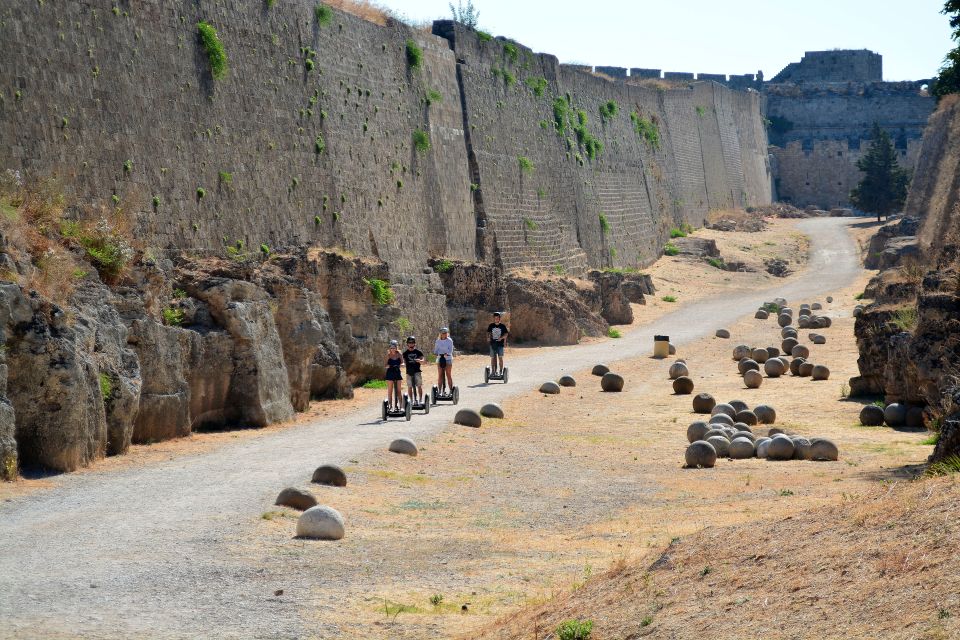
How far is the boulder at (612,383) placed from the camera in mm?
23812

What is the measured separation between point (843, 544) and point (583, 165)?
33.8 m

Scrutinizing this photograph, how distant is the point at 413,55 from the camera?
29.0 metres

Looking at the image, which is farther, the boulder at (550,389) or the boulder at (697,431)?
the boulder at (550,389)

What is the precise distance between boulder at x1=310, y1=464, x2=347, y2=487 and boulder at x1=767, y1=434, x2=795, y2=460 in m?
5.53

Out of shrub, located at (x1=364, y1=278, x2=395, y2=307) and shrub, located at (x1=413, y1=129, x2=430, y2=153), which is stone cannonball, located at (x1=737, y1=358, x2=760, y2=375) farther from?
shrub, located at (x1=413, y1=129, x2=430, y2=153)

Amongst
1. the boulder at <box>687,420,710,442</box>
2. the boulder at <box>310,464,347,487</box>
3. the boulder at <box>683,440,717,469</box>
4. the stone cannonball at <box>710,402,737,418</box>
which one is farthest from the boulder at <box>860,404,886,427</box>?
the boulder at <box>310,464,347,487</box>

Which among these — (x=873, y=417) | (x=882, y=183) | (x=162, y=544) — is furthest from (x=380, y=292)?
(x=882, y=183)

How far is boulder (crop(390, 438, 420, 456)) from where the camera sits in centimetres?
1502

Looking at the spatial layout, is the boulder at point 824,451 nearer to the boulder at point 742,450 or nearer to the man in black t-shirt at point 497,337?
the boulder at point 742,450

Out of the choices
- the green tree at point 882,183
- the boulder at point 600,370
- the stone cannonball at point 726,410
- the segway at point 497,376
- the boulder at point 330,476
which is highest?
the green tree at point 882,183

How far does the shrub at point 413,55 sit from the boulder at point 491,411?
12147mm

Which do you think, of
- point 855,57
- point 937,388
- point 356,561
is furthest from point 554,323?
point 855,57

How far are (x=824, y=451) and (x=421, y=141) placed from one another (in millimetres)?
16002

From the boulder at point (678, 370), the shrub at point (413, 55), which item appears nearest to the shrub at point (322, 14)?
the shrub at point (413, 55)
